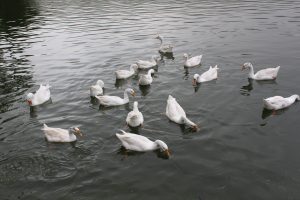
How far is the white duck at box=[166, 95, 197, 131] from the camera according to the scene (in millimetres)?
14609

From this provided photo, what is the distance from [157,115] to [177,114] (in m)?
1.21

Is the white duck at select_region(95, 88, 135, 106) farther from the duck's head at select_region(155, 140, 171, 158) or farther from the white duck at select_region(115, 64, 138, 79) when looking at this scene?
the duck's head at select_region(155, 140, 171, 158)

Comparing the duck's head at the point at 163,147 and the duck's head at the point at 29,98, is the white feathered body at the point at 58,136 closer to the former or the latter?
the duck's head at the point at 163,147

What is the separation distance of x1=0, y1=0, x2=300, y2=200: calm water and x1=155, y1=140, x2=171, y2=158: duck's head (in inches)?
10.8

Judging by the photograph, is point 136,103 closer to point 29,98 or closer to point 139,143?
point 139,143

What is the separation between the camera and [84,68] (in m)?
22.9

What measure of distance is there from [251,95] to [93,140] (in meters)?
7.93

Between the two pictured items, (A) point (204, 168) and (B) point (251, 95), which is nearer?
(A) point (204, 168)

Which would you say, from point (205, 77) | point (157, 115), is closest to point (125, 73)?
point (205, 77)

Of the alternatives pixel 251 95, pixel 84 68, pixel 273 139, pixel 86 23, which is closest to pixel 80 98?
pixel 84 68

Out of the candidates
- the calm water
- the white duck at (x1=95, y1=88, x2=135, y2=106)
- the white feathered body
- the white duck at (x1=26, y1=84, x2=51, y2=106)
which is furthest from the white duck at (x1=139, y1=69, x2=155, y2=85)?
the white feathered body

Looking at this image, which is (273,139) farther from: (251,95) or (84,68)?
(84,68)

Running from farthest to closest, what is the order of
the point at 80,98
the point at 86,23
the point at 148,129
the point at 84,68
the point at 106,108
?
the point at 86,23 < the point at 84,68 < the point at 80,98 < the point at 106,108 < the point at 148,129

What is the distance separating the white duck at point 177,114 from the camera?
1461cm
